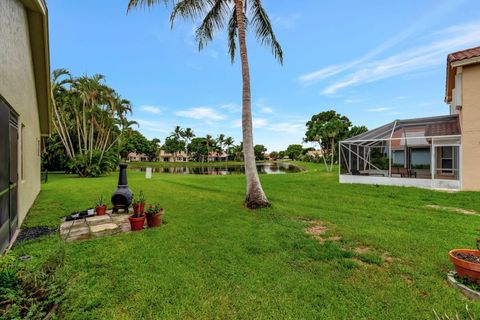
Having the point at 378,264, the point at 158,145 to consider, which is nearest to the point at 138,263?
the point at 378,264

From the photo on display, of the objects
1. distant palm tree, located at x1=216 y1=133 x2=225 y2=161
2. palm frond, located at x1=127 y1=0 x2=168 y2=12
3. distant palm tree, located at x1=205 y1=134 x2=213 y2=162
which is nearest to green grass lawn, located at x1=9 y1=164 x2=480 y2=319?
palm frond, located at x1=127 y1=0 x2=168 y2=12

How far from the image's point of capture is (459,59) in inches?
387

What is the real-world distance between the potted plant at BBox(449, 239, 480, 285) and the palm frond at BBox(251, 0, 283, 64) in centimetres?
810

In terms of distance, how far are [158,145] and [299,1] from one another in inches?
2760

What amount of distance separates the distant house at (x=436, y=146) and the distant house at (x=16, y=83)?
14.8 meters

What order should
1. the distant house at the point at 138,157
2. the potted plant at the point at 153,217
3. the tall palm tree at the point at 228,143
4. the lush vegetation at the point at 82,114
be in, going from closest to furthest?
the potted plant at the point at 153,217
the lush vegetation at the point at 82,114
the tall palm tree at the point at 228,143
the distant house at the point at 138,157

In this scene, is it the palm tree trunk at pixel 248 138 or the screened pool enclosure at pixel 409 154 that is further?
the screened pool enclosure at pixel 409 154

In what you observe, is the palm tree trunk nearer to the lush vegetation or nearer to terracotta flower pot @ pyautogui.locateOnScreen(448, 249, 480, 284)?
terracotta flower pot @ pyautogui.locateOnScreen(448, 249, 480, 284)

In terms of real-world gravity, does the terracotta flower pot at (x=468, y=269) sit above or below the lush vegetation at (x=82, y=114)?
below

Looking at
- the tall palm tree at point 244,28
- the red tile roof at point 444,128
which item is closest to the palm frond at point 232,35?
the tall palm tree at point 244,28

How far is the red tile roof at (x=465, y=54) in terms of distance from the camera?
9.62 m

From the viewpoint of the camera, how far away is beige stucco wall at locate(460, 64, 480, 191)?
31.9ft

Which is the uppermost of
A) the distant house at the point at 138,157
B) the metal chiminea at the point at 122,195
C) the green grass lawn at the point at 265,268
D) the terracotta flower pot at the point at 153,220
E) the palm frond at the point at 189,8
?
the palm frond at the point at 189,8

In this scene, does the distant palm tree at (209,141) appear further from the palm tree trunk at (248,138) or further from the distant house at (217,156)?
the palm tree trunk at (248,138)
